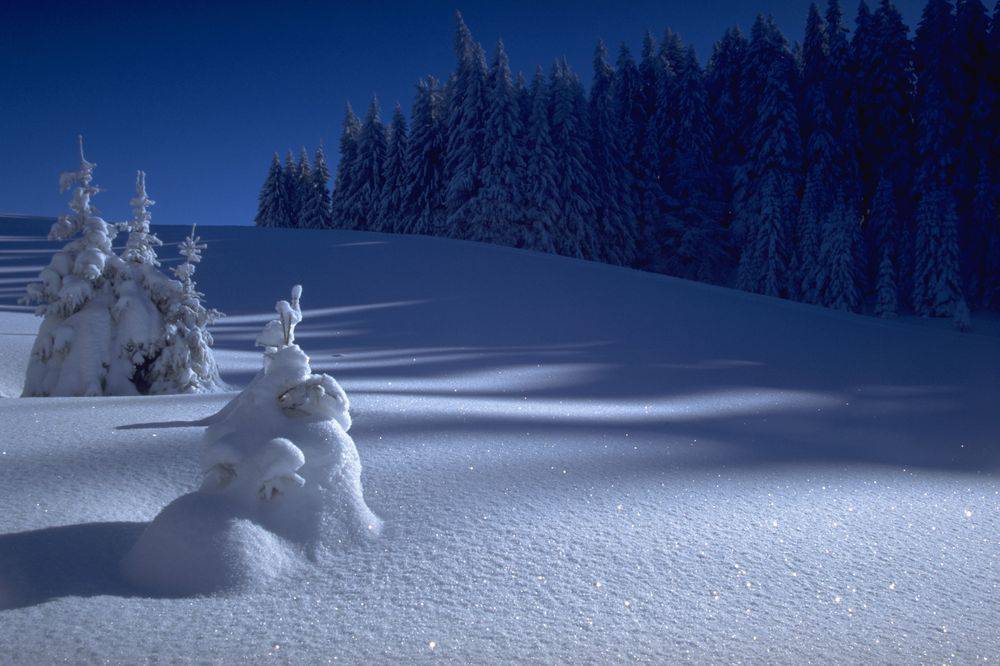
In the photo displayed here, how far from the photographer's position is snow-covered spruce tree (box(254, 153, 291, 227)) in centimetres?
3922

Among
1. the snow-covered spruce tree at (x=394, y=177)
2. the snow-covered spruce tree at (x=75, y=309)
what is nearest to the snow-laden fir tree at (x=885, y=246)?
the snow-covered spruce tree at (x=394, y=177)

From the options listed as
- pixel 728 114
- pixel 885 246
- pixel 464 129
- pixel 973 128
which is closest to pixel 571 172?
pixel 464 129

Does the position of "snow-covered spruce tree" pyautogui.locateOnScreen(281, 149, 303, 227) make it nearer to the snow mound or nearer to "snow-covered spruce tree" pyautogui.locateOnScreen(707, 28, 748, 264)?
"snow-covered spruce tree" pyautogui.locateOnScreen(707, 28, 748, 264)

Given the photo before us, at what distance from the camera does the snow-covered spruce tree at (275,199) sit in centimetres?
3922

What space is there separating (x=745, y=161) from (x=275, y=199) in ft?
83.8

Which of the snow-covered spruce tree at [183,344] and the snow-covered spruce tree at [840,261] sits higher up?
the snow-covered spruce tree at [840,261]

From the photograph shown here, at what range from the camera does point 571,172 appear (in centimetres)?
2995

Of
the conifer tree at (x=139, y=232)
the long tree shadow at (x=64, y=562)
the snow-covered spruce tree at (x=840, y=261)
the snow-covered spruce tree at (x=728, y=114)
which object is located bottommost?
the long tree shadow at (x=64, y=562)

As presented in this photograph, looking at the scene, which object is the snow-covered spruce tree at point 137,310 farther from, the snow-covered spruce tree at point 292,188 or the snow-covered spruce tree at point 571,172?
the snow-covered spruce tree at point 292,188

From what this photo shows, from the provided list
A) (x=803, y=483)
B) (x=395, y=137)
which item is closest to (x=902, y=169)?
(x=395, y=137)

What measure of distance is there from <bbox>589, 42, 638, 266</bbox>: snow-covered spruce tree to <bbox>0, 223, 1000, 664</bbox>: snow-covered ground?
22.7m

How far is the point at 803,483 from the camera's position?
168 inches

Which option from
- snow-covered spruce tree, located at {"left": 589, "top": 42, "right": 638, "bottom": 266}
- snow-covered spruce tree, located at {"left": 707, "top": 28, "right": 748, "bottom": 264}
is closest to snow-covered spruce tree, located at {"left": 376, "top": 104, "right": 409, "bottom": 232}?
snow-covered spruce tree, located at {"left": 589, "top": 42, "right": 638, "bottom": 266}

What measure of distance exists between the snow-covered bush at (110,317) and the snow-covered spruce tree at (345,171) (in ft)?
97.6
